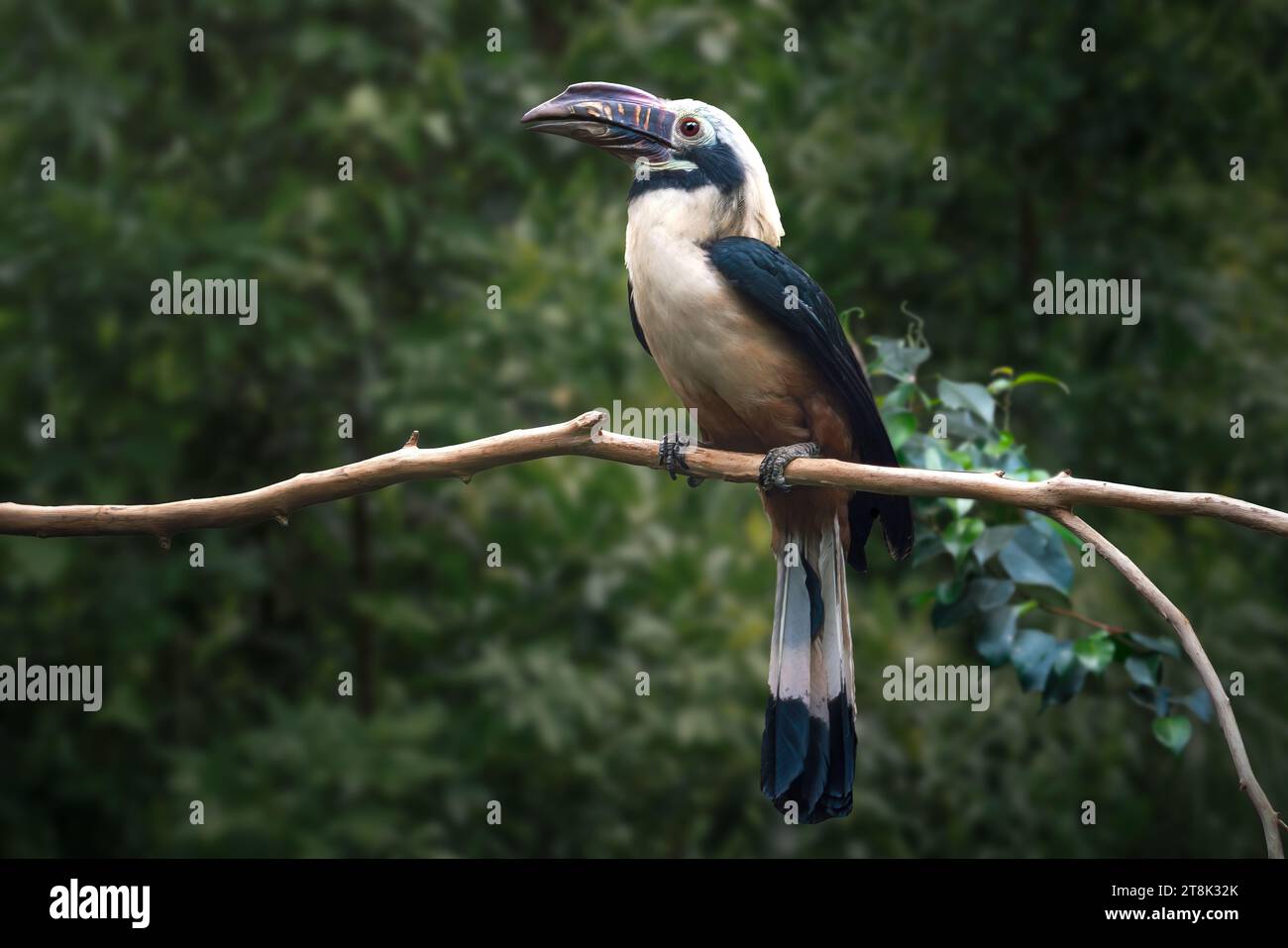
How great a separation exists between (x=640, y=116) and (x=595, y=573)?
75.6 inches

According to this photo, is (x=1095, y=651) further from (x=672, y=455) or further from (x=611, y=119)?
(x=611, y=119)

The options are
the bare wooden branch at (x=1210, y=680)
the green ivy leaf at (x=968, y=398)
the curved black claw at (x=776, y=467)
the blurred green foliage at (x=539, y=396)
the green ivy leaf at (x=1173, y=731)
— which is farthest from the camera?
the blurred green foliage at (x=539, y=396)

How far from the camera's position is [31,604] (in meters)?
4.38

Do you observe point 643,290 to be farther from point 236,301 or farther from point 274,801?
point 274,801

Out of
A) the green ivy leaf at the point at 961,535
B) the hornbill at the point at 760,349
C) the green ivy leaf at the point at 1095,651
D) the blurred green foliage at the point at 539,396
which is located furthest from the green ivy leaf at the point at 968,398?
the blurred green foliage at the point at 539,396

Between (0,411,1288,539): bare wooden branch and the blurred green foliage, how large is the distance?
1.78m

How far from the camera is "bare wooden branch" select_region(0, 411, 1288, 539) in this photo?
1.91 metres

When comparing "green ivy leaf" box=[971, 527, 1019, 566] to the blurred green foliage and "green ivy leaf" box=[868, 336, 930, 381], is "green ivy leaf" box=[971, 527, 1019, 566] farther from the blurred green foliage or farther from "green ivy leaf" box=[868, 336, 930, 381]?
the blurred green foliage

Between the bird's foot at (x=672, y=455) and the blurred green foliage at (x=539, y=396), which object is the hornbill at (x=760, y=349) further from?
the blurred green foliage at (x=539, y=396)

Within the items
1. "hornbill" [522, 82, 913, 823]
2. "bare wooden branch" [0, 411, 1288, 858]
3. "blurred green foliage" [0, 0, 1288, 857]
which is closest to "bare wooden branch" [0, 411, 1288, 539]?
"bare wooden branch" [0, 411, 1288, 858]

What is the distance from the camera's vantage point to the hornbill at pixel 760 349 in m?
2.29

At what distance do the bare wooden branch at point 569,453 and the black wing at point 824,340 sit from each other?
→ 0.69 ft

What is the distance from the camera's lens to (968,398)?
2.73m

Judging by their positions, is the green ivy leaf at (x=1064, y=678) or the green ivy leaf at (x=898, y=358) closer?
the green ivy leaf at (x=1064, y=678)
